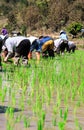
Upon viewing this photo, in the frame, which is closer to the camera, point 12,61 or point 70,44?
point 12,61

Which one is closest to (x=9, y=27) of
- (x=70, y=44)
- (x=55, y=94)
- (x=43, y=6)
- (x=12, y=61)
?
(x=43, y=6)

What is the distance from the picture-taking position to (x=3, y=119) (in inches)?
153

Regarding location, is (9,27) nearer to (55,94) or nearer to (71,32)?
(71,32)

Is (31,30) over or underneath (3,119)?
underneath

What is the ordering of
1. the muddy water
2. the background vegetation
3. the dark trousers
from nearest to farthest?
the muddy water → the dark trousers → the background vegetation

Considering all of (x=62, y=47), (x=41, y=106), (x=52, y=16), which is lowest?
(x=52, y=16)

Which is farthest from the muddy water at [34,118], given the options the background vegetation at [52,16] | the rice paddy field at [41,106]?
the background vegetation at [52,16]

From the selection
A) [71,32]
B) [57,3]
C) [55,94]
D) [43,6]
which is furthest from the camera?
[43,6]

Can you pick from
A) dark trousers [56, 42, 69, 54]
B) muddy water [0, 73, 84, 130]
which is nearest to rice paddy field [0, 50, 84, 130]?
muddy water [0, 73, 84, 130]

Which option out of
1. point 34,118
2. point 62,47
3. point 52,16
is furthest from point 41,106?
point 52,16

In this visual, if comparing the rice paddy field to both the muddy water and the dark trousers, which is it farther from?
the dark trousers

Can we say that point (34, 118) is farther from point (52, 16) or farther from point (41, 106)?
point (52, 16)

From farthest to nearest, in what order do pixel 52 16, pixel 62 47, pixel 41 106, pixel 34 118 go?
pixel 52 16 < pixel 62 47 < pixel 41 106 < pixel 34 118

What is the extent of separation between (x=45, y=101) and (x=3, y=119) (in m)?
1.15
